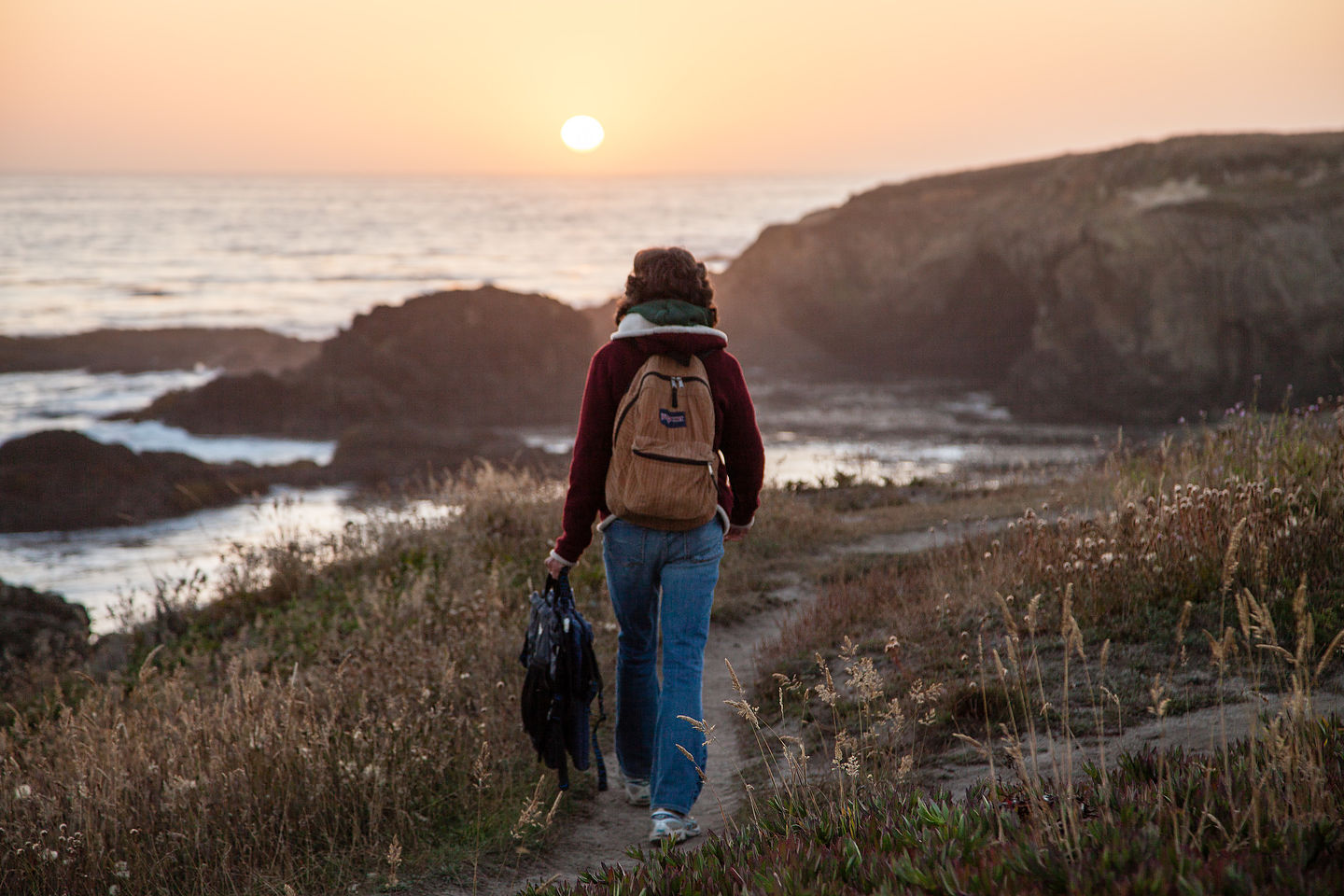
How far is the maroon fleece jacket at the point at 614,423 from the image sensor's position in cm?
384

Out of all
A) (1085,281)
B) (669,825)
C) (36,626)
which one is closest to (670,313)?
(669,825)

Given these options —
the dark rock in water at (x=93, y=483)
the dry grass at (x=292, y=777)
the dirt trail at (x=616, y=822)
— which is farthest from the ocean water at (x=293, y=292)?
the dirt trail at (x=616, y=822)

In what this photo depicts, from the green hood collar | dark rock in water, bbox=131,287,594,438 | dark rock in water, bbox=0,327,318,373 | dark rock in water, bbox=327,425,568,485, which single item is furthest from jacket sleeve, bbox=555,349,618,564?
dark rock in water, bbox=0,327,318,373

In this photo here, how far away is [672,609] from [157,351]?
44227 millimetres

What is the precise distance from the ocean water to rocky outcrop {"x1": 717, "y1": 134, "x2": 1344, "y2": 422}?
13.7 ft

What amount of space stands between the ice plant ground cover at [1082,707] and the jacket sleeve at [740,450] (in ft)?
2.54

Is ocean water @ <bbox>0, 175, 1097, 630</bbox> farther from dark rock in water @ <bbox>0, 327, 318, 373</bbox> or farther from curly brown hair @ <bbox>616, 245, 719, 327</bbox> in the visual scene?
curly brown hair @ <bbox>616, 245, 719, 327</bbox>

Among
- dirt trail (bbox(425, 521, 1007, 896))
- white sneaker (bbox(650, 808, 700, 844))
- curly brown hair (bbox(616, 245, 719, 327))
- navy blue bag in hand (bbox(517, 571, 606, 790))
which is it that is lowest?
dirt trail (bbox(425, 521, 1007, 896))

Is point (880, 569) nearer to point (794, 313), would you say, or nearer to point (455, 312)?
point (455, 312)

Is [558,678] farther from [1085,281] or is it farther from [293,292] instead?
[293,292]

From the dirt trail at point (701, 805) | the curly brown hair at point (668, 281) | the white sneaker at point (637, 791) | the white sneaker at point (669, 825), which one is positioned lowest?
the dirt trail at point (701, 805)

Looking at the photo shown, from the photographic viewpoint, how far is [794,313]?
130 feet

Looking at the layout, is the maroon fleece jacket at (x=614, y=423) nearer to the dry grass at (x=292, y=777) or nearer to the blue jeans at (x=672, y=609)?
the blue jeans at (x=672, y=609)

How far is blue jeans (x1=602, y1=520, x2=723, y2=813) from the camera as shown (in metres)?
3.88
